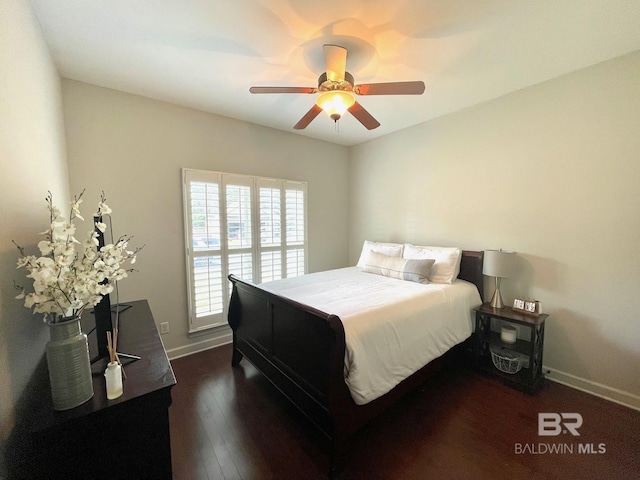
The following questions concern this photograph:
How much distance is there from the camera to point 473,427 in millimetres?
1833

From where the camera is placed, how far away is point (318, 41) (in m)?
1.79

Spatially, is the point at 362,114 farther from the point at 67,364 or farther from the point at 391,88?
the point at 67,364

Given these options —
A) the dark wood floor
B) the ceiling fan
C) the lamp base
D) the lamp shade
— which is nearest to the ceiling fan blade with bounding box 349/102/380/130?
the ceiling fan

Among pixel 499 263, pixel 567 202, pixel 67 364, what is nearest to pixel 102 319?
pixel 67 364

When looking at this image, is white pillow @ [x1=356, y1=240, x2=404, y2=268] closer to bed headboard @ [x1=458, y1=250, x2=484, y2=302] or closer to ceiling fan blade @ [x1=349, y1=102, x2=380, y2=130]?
bed headboard @ [x1=458, y1=250, x2=484, y2=302]

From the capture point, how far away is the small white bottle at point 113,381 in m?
1.01

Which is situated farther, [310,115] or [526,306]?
[526,306]

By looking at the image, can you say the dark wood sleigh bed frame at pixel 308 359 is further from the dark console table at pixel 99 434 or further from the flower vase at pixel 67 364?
the flower vase at pixel 67 364

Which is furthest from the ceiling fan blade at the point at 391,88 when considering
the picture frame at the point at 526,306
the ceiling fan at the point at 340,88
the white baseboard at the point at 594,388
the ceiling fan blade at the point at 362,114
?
the white baseboard at the point at 594,388

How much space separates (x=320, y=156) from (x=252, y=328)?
8.99ft

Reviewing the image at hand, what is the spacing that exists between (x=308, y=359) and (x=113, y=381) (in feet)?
3.40

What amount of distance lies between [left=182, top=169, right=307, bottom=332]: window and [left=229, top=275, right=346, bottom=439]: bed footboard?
649 mm

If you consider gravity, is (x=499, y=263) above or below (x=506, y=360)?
above

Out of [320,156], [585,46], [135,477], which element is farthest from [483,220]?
[135,477]
